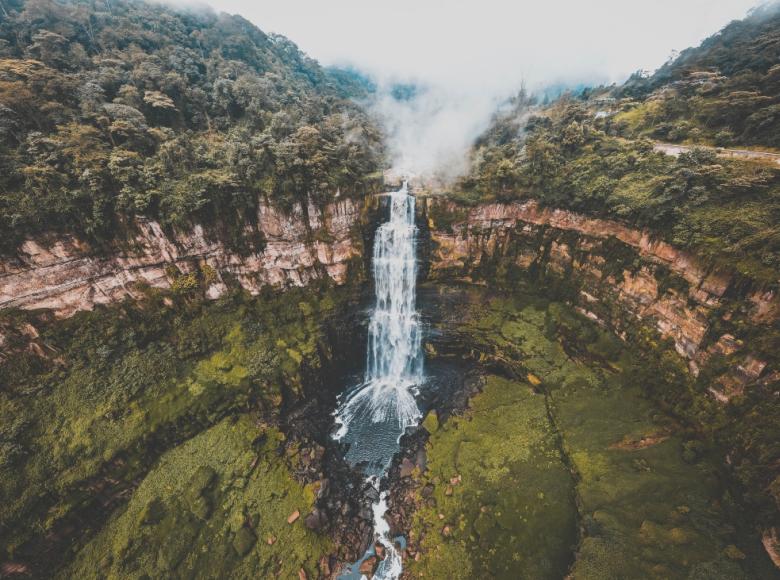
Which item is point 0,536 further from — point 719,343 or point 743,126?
point 743,126

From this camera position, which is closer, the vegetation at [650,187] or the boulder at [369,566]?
the vegetation at [650,187]

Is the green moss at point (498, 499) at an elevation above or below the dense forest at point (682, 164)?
below

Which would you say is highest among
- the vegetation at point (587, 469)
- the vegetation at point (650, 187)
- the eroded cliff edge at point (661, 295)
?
the vegetation at point (650, 187)

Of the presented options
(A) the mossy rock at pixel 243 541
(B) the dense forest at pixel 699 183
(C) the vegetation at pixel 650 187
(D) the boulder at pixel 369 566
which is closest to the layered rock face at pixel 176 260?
(B) the dense forest at pixel 699 183

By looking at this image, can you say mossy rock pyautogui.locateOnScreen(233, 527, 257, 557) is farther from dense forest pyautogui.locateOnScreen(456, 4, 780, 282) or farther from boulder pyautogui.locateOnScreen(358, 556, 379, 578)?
dense forest pyautogui.locateOnScreen(456, 4, 780, 282)

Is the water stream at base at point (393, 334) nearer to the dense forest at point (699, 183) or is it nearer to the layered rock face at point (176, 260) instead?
the layered rock face at point (176, 260)

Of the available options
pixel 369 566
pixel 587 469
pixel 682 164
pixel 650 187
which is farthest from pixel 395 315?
pixel 682 164

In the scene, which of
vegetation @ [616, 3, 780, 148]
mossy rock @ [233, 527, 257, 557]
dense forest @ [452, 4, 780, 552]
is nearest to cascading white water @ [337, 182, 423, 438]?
dense forest @ [452, 4, 780, 552]
